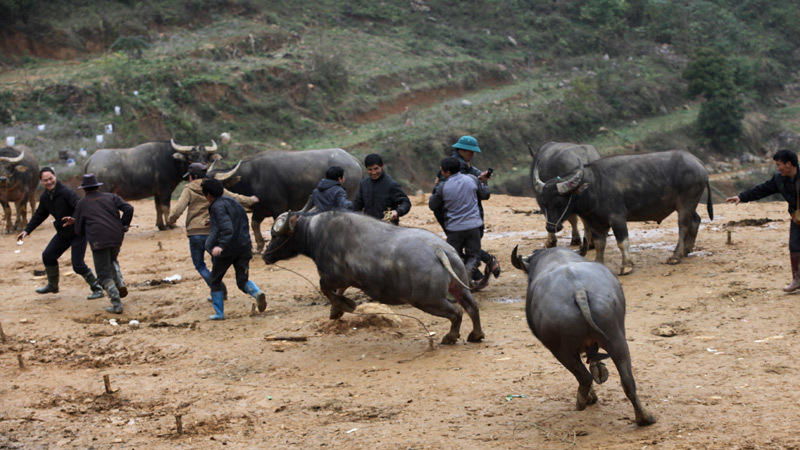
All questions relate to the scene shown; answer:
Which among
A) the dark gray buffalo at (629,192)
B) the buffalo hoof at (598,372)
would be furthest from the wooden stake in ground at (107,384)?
the dark gray buffalo at (629,192)

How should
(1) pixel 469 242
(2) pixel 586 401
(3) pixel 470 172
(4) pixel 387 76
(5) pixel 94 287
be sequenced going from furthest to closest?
(4) pixel 387 76 < (5) pixel 94 287 < (3) pixel 470 172 < (1) pixel 469 242 < (2) pixel 586 401

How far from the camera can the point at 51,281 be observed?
38.0 ft

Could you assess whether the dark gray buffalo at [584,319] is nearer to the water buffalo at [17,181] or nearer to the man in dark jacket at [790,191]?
the man in dark jacket at [790,191]

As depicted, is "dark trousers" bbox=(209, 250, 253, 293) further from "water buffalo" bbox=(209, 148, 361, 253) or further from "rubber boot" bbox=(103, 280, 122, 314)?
"water buffalo" bbox=(209, 148, 361, 253)

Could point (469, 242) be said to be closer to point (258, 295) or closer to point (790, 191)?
point (258, 295)

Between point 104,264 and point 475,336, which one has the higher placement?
point 104,264

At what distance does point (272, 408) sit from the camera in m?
7.04

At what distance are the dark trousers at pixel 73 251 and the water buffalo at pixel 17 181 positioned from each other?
6.61 m

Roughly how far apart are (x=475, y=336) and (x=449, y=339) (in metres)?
0.28

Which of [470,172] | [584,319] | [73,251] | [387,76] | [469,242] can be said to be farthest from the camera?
[387,76]

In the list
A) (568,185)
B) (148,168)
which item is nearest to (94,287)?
(148,168)

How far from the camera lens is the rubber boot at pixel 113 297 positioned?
10.6 m

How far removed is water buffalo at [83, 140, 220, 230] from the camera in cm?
1691

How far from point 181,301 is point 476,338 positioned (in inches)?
193
